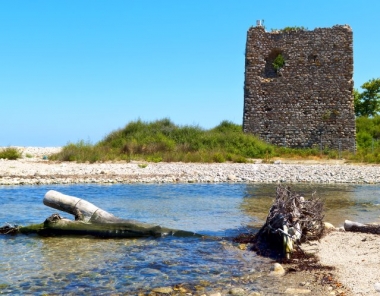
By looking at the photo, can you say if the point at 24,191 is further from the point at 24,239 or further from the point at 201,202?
the point at 24,239

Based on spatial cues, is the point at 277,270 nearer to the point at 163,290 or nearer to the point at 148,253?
the point at 163,290

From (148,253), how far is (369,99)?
38263mm

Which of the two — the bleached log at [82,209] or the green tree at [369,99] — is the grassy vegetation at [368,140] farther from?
the bleached log at [82,209]

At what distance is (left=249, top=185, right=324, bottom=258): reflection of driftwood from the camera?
6953mm

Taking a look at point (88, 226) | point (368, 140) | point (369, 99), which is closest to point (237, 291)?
point (88, 226)

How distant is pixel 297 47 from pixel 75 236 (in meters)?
21.5

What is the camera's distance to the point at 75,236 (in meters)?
8.07

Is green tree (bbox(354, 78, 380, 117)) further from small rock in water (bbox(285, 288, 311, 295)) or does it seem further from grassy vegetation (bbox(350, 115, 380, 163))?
small rock in water (bbox(285, 288, 311, 295))

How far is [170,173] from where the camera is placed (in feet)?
62.1

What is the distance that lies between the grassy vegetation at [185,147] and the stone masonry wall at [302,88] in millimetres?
897

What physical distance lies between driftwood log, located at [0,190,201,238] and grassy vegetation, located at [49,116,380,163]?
13645 mm

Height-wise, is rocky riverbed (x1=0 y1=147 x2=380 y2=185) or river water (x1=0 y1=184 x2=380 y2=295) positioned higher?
rocky riverbed (x1=0 y1=147 x2=380 y2=185)

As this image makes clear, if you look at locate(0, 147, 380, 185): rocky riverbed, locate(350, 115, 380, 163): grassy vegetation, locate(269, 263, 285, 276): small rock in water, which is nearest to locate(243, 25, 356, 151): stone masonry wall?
locate(350, 115, 380, 163): grassy vegetation

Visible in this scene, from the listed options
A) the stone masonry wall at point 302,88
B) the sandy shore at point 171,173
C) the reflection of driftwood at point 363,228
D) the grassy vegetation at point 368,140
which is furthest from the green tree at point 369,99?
the reflection of driftwood at point 363,228
